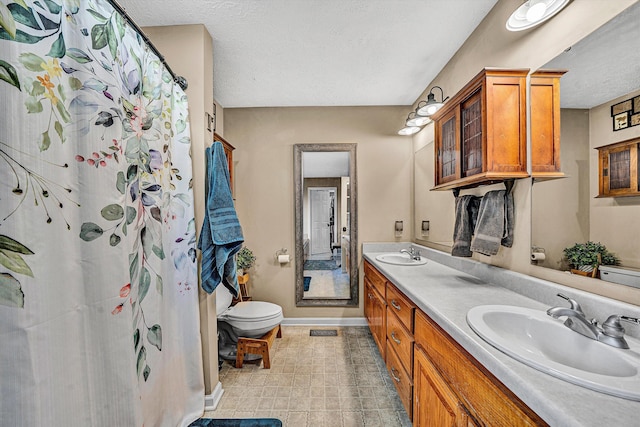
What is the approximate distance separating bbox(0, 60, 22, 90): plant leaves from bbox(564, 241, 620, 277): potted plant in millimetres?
1951

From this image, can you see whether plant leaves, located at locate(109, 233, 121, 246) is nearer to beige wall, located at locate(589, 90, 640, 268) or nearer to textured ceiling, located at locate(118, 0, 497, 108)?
textured ceiling, located at locate(118, 0, 497, 108)

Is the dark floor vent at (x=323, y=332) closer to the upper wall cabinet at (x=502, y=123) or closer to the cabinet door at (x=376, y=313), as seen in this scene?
the cabinet door at (x=376, y=313)

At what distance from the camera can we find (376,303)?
2088mm

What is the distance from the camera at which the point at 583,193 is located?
0.96 meters

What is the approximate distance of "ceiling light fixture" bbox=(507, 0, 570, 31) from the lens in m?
1.04

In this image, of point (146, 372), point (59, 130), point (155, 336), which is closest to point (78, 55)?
point (59, 130)

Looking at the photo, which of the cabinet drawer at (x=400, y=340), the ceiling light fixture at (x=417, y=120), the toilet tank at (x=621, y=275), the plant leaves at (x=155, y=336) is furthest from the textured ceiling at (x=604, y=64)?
the plant leaves at (x=155, y=336)

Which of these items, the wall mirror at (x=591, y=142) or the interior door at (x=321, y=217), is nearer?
the wall mirror at (x=591, y=142)

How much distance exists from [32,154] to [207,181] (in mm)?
964

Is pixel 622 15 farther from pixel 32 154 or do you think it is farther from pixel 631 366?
pixel 32 154

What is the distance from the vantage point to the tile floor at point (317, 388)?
1.50 metres

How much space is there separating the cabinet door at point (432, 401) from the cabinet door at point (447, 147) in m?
1.13

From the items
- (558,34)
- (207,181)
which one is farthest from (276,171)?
(558,34)

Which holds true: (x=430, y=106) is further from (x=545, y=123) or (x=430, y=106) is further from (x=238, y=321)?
(x=238, y=321)
